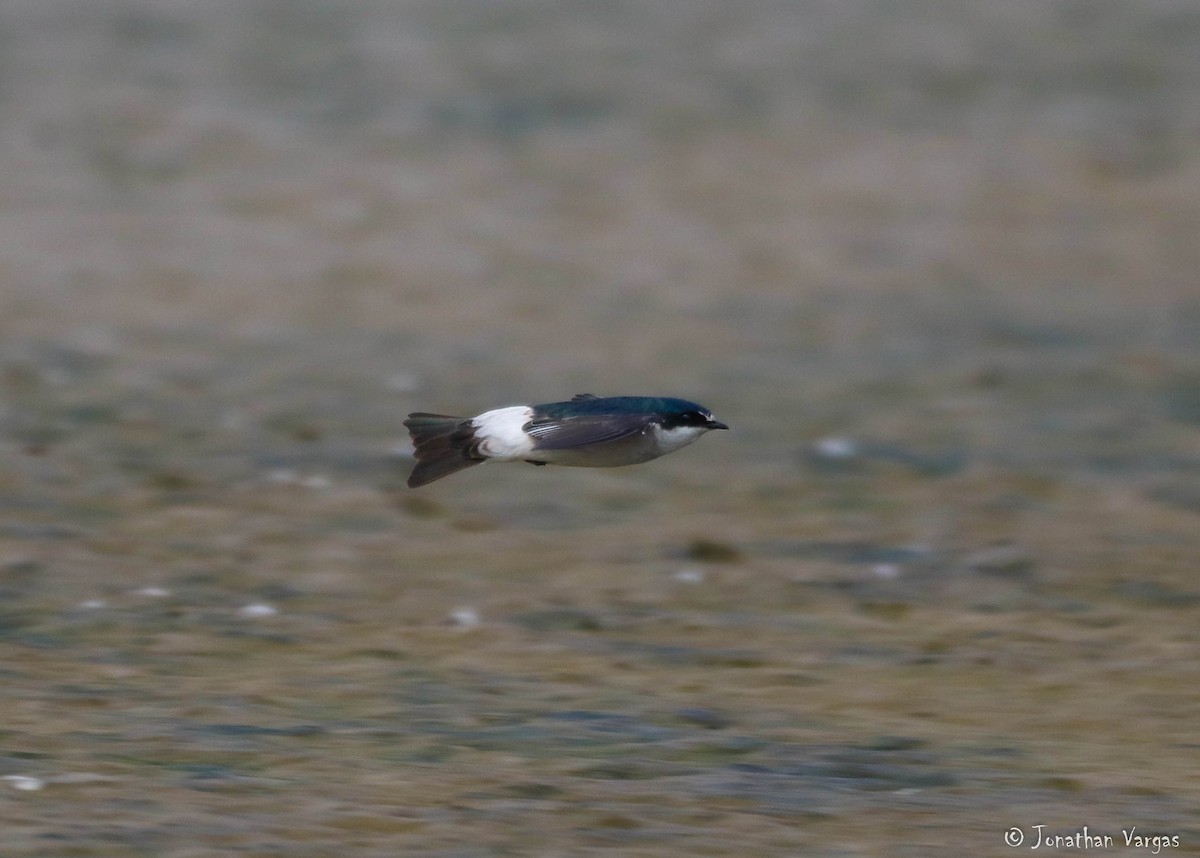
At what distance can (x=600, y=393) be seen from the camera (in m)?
8.28

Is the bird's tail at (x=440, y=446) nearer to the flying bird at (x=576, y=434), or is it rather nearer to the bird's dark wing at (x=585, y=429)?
the flying bird at (x=576, y=434)

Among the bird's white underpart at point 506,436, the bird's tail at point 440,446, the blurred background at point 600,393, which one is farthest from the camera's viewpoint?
the bird's tail at point 440,446

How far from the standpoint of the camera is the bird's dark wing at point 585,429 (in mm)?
4188

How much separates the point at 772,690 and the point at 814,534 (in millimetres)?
1663

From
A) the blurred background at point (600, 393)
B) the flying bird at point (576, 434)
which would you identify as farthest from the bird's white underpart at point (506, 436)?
the blurred background at point (600, 393)

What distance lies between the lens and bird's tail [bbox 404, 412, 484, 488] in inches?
172

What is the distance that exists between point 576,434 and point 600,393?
408 centimetres

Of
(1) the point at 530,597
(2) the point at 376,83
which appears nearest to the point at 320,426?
(1) the point at 530,597

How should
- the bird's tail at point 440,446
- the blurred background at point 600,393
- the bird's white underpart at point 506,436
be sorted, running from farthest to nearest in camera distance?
the bird's tail at point 440,446 < the bird's white underpart at point 506,436 < the blurred background at point 600,393

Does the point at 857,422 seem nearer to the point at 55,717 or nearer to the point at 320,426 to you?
the point at 320,426

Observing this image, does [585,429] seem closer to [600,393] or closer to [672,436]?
[672,436]

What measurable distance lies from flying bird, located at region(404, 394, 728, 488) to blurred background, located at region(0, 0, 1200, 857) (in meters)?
0.58

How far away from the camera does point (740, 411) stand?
26.6ft

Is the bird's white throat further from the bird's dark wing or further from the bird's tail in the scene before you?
the bird's tail
